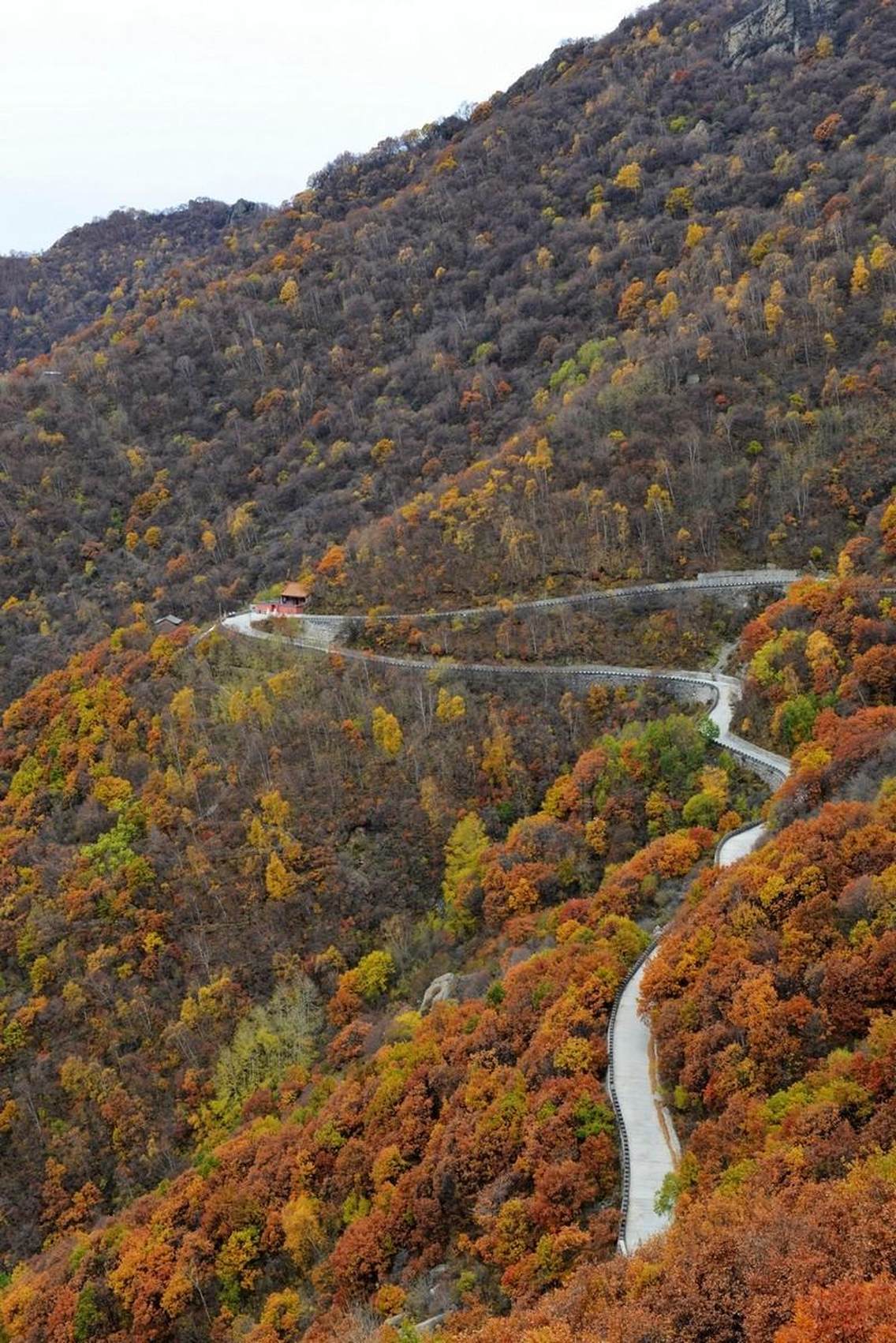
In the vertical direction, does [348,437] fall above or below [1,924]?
above

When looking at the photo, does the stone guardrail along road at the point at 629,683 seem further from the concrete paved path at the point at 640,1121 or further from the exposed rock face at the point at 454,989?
the exposed rock face at the point at 454,989

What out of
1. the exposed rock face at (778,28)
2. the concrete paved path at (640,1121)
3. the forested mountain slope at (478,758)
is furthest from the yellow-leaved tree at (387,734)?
the exposed rock face at (778,28)

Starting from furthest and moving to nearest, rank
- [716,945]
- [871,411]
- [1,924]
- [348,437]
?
[348,437]
[871,411]
[1,924]
[716,945]

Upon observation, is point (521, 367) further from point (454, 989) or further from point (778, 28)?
point (454, 989)

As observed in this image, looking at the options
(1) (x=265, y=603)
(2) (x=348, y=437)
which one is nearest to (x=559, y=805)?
(1) (x=265, y=603)

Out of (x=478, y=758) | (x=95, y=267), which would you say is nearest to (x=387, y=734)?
(x=478, y=758)

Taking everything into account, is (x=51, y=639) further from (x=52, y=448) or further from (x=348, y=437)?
(x=348, y=437)
